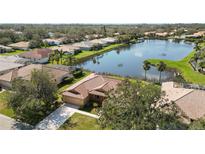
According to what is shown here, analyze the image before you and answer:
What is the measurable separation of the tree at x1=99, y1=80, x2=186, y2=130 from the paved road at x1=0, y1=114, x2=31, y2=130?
8751 mm

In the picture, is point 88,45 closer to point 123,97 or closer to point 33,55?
point 33,55

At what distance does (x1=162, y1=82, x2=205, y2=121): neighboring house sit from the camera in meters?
17.3

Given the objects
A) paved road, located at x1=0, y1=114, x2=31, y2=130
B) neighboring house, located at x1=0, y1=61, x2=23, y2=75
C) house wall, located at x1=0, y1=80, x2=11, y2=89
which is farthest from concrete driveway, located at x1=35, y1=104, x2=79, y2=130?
neighboring house, located at x1=0, y1=61, x2=23, y2=75

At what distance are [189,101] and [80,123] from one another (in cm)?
1094

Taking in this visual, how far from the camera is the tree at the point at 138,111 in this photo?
1032 centimetres

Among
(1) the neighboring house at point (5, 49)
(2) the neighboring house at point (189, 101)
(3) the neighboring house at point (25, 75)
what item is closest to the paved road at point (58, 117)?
(3) the neighboring house at point (25, 75)

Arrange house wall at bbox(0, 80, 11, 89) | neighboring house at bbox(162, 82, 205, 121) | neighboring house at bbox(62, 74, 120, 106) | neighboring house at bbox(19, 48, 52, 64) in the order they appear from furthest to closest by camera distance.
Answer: neighboring house at bbox(19, 48, 52, 64) < house wall at bbox(0, 80, 11, 89) < neighboring house at bbox(62, 74, 120, 106) < neighboring house at bbox(162, 82, 205, 121)

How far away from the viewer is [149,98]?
37.8 ft

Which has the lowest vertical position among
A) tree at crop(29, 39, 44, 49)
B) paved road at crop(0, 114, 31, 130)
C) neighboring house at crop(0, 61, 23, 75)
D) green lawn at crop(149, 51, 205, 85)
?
paved road at crop(0, 114, 31, 130)

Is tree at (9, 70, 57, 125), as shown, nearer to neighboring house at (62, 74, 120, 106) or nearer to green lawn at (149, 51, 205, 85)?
neighboring house at (62, 74, 120, 106)

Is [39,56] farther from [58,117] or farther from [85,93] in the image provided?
[58,117]

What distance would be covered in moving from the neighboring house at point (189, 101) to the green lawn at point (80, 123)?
7106 millimetres
